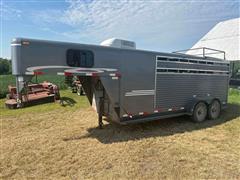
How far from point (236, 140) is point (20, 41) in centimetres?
559

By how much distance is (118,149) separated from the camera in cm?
488

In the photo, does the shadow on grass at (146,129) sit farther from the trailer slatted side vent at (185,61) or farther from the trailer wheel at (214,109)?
the trailer slatted side vent at (185,61)

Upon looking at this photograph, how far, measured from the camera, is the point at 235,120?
7.50 m

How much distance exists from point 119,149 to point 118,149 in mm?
23

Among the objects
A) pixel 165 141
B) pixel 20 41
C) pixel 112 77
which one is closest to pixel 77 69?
pixel 112 77

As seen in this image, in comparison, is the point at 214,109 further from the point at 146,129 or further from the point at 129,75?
the point at 129,75

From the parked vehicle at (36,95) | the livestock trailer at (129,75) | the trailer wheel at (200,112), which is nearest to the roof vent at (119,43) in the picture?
the livestock trailer at (129,75)

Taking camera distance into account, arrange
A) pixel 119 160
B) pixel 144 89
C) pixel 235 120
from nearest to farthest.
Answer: pixel 119 160 < pixel 144 89 < pixel 235 120

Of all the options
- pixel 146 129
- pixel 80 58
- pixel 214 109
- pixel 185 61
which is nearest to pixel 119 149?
pixel 146 129

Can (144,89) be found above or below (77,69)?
below

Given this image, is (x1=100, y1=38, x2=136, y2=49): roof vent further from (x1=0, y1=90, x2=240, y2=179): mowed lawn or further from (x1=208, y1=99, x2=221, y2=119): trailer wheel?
(x1=208, y1=99, x2=221, y2=119): trailer wheel

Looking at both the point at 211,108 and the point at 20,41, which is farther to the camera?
the point at 211,108

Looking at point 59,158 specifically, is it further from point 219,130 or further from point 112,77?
point 219,130

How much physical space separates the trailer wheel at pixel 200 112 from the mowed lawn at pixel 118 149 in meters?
0.21
